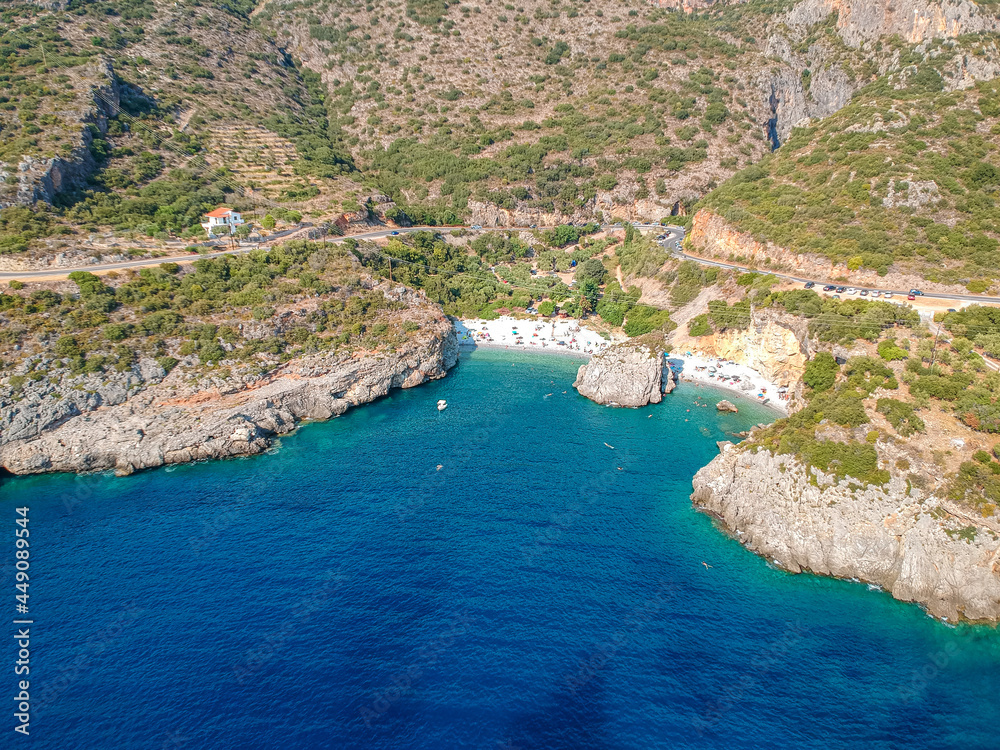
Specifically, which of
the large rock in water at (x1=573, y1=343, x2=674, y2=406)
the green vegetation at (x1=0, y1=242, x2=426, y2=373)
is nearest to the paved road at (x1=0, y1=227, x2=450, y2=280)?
the green vegetation at (x1=0, y1=242, x2=426, y2=373)

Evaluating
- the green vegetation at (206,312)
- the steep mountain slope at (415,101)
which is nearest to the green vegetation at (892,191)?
the steep mountain slope at (415,101)

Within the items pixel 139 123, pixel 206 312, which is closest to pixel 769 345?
pixel 206 312

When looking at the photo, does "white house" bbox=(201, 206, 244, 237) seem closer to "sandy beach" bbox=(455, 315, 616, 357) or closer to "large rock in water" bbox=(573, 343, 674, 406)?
"sandy beach" bbox=(455, 315, 616, 357)

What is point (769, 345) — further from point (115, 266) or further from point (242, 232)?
point (115, 266)

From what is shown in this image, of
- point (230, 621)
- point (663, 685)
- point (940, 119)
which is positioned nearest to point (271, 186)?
point (230, 621)

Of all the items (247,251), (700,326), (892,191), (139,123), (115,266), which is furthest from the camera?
(139,123)

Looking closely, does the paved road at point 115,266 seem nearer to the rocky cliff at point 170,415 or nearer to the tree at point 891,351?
the rocky cliff at point 170,415
